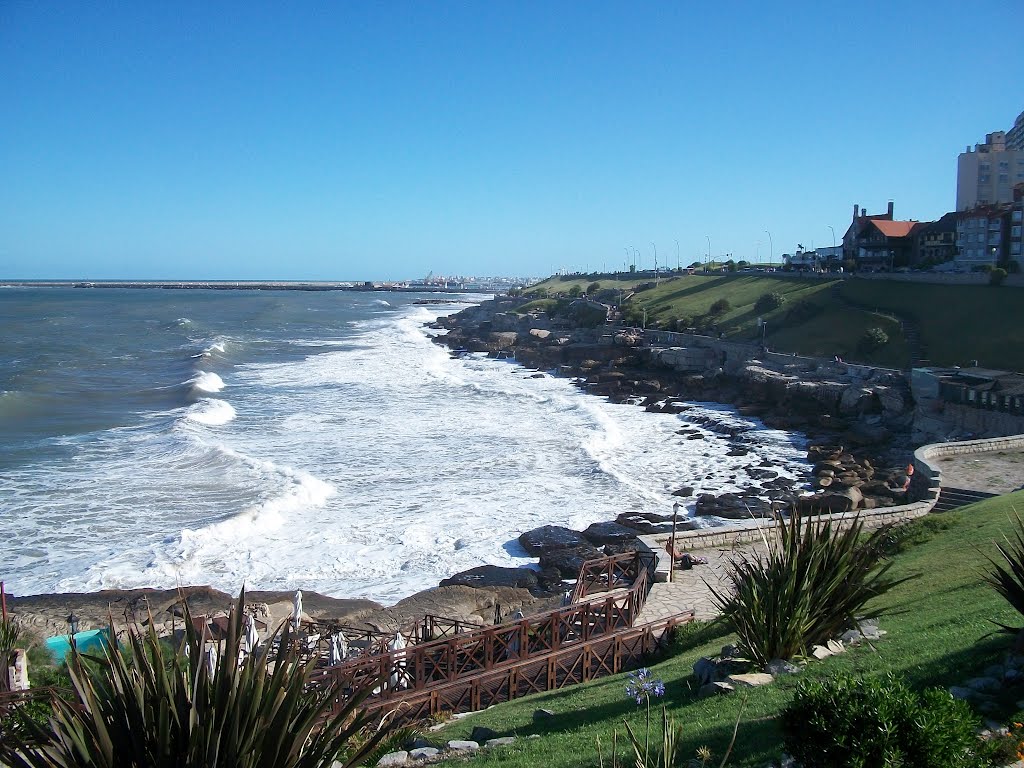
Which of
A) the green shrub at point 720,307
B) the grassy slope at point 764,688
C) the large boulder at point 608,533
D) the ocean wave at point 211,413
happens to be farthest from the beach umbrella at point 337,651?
the green shrub at point 720,307

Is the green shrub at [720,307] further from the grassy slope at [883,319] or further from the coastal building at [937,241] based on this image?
the coastal building at [937,241]

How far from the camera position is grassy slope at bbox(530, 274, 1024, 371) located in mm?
33156

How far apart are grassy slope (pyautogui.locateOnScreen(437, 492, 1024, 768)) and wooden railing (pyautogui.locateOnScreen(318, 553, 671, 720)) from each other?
28.6 inches

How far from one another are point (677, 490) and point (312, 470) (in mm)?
11203

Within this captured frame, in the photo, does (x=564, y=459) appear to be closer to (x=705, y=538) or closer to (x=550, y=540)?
(x=550, y=540)

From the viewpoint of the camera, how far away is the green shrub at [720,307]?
5362 cm

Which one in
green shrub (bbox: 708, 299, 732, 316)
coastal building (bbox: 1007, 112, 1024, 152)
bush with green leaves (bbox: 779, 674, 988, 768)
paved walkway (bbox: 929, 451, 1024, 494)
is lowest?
paved walkway (bbox: 929, 451, 1024, 494)

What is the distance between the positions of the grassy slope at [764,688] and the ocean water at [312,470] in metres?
7.92

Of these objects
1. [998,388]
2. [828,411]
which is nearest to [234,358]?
[828,411]

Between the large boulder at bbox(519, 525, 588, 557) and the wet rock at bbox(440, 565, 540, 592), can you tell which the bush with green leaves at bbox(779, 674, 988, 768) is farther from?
the large boulder at bbox(519, 525, 588, 557)

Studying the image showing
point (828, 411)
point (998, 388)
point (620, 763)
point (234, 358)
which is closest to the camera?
point (620, 763)

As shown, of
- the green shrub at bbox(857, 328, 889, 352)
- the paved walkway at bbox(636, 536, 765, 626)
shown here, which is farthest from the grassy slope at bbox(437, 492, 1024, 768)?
the green shrub at bbox(857, 328, 889, 352)

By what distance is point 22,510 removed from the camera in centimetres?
1950

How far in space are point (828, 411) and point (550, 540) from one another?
18700 millimetres
